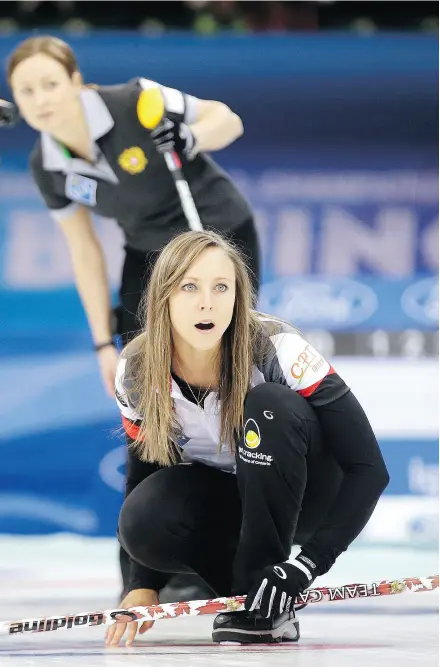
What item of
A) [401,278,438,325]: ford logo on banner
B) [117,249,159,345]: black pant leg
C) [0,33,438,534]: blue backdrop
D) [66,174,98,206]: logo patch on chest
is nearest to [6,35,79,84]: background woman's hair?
[0,33,438,534]: blue backdrop

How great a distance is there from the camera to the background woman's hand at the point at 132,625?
173 cm

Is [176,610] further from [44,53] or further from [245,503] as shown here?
[44,53]

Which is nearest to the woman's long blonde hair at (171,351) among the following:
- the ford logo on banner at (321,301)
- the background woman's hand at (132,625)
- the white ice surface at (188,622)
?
the background woman's hand at (132,625)

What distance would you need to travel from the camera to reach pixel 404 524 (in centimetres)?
341

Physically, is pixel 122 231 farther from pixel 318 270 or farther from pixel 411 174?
pixel 411 174

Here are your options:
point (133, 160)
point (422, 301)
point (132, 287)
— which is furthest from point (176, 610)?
point (422, 301)

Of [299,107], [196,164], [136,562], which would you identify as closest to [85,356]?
[196,164]

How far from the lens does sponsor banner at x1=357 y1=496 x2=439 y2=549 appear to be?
3377 millimetres

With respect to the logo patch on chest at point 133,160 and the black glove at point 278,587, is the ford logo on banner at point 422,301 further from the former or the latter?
the black glove at point 278,587

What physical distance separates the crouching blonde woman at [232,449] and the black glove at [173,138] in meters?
1.29

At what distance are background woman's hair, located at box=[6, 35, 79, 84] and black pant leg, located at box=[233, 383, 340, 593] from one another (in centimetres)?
184

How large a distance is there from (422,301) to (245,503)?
6.52ft

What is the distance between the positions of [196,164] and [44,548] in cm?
128

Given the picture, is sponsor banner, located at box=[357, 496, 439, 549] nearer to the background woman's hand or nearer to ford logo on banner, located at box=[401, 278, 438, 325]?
ford logo on banner, located at box=[401, 278, 438, 325]
